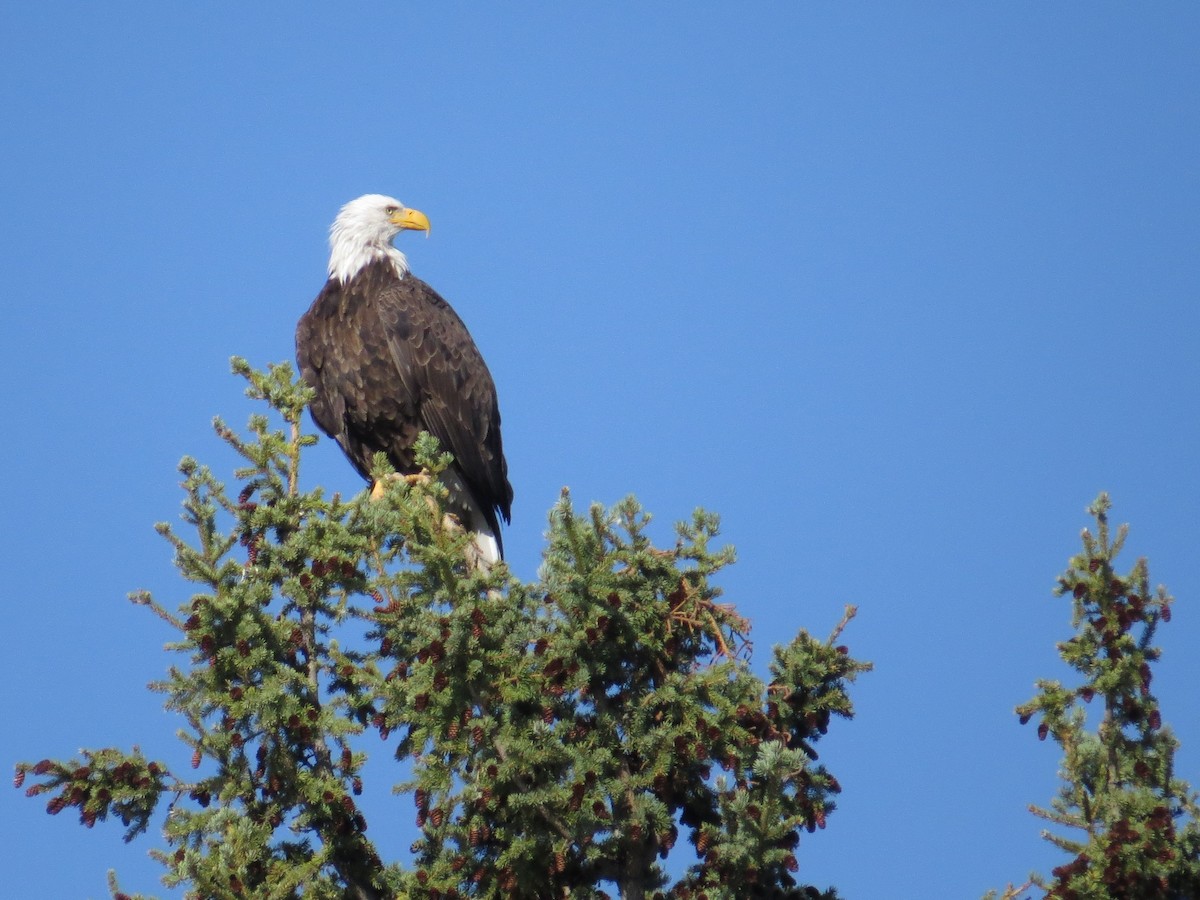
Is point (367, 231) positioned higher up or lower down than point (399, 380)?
higher up

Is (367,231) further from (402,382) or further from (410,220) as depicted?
(402,382)

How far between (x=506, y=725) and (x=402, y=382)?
504cm

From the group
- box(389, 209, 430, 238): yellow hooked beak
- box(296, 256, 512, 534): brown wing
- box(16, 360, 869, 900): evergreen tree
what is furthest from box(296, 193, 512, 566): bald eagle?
box(16, 360, 869, 900): evergreen tree

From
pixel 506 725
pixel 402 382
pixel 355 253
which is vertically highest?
pixel 355 253

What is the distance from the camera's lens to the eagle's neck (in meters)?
10.2

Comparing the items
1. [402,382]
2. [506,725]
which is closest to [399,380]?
[402,382]

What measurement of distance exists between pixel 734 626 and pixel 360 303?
17.8 feet

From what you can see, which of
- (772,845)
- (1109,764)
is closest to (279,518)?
(772,845)

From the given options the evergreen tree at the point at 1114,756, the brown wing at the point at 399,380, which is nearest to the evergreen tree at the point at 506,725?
the evergreen tree at the point at 1114,756

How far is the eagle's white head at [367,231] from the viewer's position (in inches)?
403

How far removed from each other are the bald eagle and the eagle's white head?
51 mm

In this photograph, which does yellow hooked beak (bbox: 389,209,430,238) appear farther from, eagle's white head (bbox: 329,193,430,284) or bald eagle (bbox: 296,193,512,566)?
bald eagle (bbox: 296,193,512,566)

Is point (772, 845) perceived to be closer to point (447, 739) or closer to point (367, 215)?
point (447, 739)

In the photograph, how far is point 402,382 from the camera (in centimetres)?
955
